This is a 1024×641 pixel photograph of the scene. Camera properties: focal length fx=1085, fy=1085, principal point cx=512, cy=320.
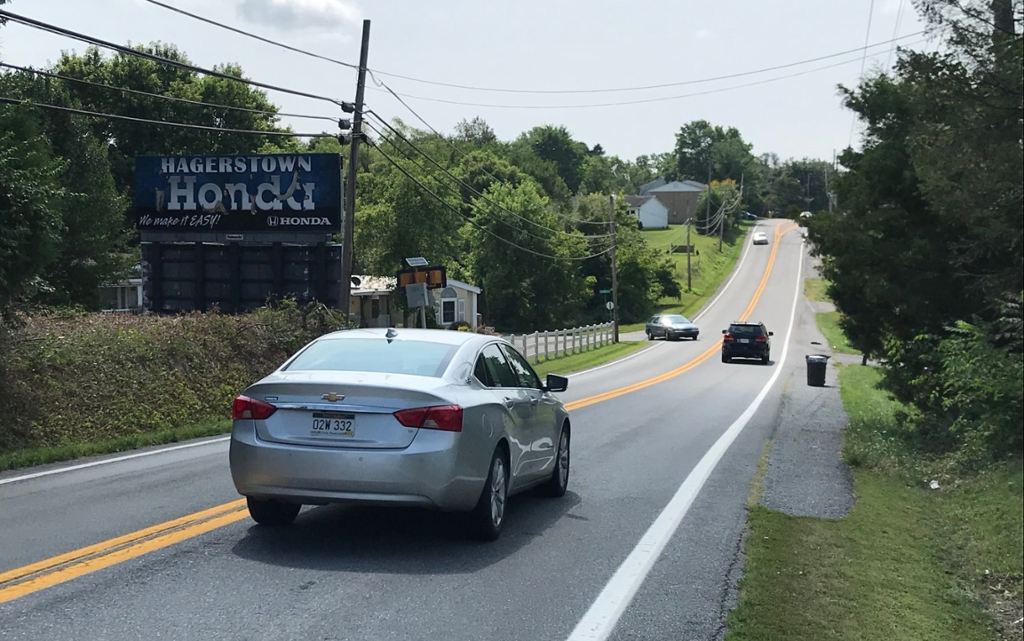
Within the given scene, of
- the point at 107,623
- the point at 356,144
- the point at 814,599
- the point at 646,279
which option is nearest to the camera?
the point at 107,623

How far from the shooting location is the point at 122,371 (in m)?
17.5

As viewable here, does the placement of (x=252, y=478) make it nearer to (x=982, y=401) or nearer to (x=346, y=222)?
(x=982, y=401)

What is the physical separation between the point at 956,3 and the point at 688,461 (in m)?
6.08

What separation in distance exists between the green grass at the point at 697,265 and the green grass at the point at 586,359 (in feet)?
70.7

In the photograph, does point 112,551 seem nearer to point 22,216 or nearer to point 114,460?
point 114,460

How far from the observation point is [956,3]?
10703mm

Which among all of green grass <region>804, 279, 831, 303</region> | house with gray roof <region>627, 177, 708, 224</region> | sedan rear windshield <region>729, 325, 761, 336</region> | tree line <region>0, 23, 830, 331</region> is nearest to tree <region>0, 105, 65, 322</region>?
tree line <region>0, 23, 830, 331</region>

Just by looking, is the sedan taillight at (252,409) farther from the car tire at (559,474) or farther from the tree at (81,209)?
the tree at (81,209)

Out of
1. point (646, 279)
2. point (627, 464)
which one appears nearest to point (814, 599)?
point (627, 464)

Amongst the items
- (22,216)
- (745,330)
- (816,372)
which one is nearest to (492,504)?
(22,216)

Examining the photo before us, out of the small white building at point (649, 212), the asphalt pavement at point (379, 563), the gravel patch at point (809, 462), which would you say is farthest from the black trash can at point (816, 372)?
the small white building at point (649, 212)

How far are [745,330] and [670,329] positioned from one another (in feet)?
51.4

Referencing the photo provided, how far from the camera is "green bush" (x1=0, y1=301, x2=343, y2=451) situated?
14.8m

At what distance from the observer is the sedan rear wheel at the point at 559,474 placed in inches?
406
